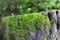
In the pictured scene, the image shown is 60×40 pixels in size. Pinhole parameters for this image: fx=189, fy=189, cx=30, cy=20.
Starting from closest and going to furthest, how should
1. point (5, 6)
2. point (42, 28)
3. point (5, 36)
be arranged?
point (5, 36) → point (42, 28) → point (5, 6)

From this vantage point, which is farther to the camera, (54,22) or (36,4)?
(36,4)

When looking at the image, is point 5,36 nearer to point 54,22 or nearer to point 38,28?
point 38,28

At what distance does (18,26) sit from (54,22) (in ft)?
1.63

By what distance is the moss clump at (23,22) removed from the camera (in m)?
2.24

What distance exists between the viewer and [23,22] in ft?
7.45

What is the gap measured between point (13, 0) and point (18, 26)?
697 millimetres

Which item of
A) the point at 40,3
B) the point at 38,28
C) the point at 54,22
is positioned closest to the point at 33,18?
the point at 38,28

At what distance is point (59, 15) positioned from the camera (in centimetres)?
245

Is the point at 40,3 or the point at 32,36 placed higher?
the point at 40,3

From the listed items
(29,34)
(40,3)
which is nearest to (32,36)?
(29,34)

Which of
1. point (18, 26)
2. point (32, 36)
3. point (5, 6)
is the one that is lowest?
point (32, 36)

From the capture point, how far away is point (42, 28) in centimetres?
236

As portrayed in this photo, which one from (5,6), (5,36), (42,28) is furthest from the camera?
(5,6)

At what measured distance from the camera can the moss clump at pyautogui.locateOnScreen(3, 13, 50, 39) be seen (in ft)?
7.35
